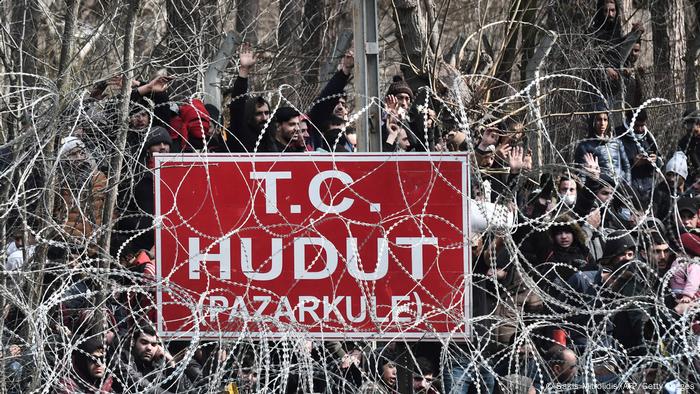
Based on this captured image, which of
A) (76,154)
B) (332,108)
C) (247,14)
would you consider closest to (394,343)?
(76,154)

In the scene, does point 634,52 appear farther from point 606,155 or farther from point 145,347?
point 145,347

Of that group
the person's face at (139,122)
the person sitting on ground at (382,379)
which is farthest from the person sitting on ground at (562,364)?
the person's face at (139,122)

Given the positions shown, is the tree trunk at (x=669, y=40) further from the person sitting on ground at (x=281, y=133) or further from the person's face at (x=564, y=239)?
the person sitting on ground at (x=281, y=133)

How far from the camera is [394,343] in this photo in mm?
6648

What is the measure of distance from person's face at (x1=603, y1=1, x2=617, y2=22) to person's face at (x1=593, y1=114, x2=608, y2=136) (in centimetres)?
308

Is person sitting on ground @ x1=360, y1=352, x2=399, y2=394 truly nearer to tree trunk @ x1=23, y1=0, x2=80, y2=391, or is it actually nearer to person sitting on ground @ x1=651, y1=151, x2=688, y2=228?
tree trunk @ x1=23, y1=0, x2=80, y2=391

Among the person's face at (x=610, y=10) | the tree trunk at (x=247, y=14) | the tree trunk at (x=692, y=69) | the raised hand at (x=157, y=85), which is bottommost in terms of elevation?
the raised hand at (x=157, y=85)

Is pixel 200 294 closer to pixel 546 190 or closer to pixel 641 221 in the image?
pixel 641 221

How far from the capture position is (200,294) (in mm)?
6250

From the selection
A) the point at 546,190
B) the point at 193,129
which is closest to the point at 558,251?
the point at 546,190

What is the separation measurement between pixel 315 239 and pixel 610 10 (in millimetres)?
7544

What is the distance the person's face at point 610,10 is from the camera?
13.0 meters

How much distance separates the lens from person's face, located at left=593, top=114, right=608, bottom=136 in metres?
10.1

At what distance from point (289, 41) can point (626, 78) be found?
3.76 meters
